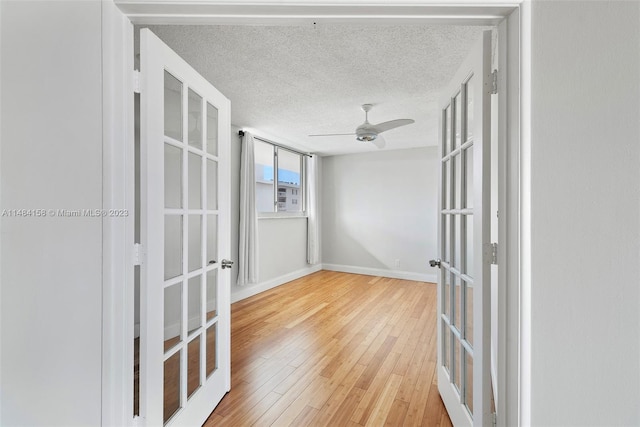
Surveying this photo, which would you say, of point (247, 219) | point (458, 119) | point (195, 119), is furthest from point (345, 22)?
point (247, 219)

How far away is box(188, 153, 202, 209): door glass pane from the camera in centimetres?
137

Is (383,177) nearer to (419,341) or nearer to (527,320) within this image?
(419,341)

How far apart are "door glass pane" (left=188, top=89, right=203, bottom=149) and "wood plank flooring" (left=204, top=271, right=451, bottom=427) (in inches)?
62.3

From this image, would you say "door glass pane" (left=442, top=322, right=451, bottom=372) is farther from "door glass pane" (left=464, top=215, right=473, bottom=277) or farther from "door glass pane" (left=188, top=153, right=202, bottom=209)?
"door glass pane" (left=188, top=153, right=202, bottom=209)

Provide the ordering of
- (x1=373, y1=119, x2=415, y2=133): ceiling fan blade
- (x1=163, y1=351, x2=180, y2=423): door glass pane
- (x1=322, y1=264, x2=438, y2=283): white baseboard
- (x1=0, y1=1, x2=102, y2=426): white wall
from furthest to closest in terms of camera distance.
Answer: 1. (x1=322, y1=264, x2=438, y2=283): white baseboard
2. (x1=373, y1=119, x2=415, y2=133): ceiling fan blade
3. (x1=163, y1=351, x2=180, y2=423): door glass pane
4. (x1=0, y1=1, x2=102, y2=426): white wall

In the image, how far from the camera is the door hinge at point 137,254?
A: 3.34 ft

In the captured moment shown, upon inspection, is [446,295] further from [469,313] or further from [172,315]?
[172,315]

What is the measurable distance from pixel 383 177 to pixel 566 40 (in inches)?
161

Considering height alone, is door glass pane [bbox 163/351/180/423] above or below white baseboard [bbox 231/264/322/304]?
above

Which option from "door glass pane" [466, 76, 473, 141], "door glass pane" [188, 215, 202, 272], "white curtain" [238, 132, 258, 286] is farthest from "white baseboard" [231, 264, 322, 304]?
"door glass pane" [466, 76, 473, 141]

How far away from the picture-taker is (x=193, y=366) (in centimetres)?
139

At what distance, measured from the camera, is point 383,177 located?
4.86 meters

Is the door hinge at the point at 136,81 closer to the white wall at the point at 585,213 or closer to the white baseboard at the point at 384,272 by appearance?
the white wall at the point at 585,213

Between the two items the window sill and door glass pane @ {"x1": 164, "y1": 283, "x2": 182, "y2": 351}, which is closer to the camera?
door glass pane @ {"x1": 164, "y1": 283, "x2": 182, "y2": 351}
